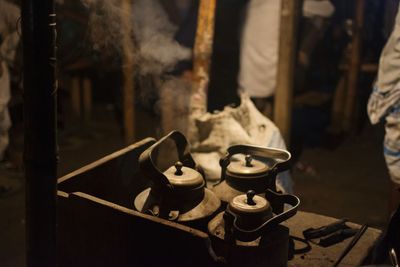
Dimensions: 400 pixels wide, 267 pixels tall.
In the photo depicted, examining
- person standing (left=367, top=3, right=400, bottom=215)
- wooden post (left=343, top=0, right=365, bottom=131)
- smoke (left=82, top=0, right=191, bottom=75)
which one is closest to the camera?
person standing (left=367, top=3, right=400, bottom=215)

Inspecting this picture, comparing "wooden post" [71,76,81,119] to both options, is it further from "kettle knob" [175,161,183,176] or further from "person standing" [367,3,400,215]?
"kettle knob" [175,161,183,176]

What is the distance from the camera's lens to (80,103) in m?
10.8

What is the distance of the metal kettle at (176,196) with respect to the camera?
2.99m

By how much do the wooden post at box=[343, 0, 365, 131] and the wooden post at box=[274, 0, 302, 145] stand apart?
111 inches

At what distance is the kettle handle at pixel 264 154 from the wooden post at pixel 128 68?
2876 millimetres

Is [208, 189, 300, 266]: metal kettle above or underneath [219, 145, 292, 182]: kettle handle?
underneath

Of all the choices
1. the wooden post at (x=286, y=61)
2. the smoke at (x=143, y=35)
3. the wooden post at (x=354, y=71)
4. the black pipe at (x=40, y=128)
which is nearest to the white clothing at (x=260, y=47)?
the wooden post at (x=286, y=61)

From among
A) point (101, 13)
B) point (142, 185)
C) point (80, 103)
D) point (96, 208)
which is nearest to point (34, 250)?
point (96, 208)

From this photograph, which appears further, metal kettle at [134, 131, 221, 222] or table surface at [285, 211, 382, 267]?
table surface at [285, 211, 382, 267]

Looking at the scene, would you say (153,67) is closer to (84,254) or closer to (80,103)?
(84,254)

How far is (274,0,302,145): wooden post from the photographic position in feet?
19.6

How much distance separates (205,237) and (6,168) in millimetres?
6013

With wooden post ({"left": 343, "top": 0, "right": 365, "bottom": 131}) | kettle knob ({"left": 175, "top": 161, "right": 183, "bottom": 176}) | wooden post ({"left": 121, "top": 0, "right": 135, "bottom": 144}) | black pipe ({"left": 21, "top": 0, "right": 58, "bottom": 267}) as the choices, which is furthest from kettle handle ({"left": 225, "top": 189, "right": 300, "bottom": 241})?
wooden post ({"left": 343, "top": 0, "right": 365, "bottom": 131})

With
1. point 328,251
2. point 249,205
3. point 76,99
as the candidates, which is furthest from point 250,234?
point 76,99
